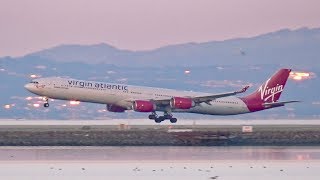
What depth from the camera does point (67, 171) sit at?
3603 centimetres

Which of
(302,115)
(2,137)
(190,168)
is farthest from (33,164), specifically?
(302,115)

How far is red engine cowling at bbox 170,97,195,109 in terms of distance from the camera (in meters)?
79.9

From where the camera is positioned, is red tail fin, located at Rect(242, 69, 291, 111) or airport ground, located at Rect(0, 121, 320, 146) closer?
airport ground, located at Rect(0, 121, 320, 146)

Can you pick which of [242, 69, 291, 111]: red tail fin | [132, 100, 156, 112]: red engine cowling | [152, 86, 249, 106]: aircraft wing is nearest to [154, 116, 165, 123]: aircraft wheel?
[152, 86, 249, 106]: aircraft wing

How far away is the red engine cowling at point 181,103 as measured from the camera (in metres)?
79.9

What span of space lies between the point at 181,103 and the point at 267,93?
12.2 meters

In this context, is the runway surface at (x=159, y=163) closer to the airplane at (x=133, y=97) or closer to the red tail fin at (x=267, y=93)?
the airplane at (x=133, y=97)

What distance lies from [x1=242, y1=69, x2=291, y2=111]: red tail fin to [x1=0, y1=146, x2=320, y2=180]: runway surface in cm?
3882

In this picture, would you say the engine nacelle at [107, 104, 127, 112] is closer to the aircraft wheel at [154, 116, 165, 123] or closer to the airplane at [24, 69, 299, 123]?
the airplane at [24, 69, 299, 123]

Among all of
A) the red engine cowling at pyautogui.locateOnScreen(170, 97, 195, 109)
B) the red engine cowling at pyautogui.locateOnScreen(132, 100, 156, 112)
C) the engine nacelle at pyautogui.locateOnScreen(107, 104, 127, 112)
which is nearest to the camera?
the red engine cowling at pyautogui.locateOnScreen(132, 100, 156, 112)

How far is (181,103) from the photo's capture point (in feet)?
262

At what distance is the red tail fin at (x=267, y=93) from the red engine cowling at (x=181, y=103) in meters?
8.85

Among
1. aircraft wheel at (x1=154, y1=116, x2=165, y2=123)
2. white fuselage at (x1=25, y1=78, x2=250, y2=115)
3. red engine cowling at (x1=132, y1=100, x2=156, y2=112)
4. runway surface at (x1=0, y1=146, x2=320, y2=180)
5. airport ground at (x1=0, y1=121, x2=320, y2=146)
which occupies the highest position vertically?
white fuselage at (x1=25, y1=78, x2=250, y2=115)

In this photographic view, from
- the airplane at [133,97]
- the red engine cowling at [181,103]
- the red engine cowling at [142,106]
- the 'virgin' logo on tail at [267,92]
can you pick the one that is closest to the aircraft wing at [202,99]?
the airplane at [133,97]
